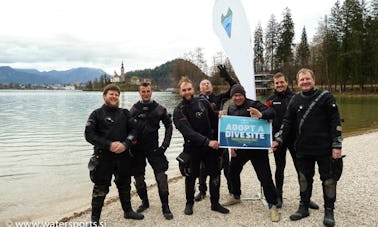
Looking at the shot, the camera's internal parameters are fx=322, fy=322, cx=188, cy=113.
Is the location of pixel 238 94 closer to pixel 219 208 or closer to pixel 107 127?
pixel 219 208

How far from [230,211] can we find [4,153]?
11.9m

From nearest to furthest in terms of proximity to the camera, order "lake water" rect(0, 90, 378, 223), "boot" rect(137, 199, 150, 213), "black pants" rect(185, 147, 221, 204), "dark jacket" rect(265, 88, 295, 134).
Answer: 1. "black pants" rect(185, 147, 221, 204)
2. "dark jacket" rect(265, 88, 295, 134)
3. "boot" rect(137, 199, 150, 213)
4. "lake water" rect(0, 90, 378, 223)

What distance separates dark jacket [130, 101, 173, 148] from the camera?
17.2ft

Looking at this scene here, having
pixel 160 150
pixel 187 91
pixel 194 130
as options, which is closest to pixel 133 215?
pixel 160 150

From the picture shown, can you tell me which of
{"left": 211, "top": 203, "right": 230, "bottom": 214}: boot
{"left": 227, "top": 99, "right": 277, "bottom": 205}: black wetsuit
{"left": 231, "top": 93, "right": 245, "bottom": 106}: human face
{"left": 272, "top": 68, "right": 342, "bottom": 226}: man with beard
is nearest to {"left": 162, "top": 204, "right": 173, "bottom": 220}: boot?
{"left": 211, "top": 203, "right": 230, "bottom": 214}: boot

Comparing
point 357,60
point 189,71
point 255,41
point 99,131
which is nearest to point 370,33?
point 357,60

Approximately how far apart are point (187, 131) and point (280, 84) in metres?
1.73

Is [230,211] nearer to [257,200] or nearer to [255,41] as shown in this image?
[257,200]

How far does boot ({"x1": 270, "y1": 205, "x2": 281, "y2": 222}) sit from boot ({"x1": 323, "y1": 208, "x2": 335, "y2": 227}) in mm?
662

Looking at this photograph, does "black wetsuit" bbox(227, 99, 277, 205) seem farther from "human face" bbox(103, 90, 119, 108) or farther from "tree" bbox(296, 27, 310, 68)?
"tree" bbox(296, 27, 310, 68)

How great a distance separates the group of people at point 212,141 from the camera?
4551 mm

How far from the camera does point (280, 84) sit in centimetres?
526

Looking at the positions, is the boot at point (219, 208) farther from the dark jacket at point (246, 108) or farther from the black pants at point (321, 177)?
the dark jacket at point (246, 108)

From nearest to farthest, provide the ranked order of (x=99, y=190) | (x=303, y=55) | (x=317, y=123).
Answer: (x=317, y=123), (x=99, y=190), (x=303, y=55)
